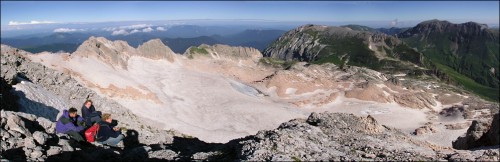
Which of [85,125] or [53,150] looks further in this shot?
[85,125]

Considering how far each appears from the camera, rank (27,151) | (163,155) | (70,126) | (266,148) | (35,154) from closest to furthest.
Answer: (35,154)
(27,151)
(266,148)
(163,155)
(70,126)

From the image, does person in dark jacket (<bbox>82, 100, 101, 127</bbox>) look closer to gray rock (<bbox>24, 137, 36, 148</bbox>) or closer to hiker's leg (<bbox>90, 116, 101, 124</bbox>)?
hiker's leg (<bbox>90, 116, 101, 124</bbox>)

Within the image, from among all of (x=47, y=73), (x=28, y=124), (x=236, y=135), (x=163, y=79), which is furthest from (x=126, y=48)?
(x=28, y=124)

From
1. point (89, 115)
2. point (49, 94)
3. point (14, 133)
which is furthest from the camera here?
point (49, 94)

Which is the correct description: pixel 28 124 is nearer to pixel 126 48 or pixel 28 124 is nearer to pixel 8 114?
pixel 8 114

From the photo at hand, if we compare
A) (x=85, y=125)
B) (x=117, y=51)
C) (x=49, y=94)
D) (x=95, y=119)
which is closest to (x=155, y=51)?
(x=117, y=51)

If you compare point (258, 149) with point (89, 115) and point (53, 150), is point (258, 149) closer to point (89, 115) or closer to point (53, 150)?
point (53, 150)

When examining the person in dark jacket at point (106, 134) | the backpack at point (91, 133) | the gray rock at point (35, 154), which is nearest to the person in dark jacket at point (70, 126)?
the backpack at point (91, 133)

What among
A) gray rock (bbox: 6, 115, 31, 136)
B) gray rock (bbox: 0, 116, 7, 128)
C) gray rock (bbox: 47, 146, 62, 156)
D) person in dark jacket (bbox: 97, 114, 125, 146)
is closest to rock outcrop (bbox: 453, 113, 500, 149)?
person in dark jacket (bbox: 97, 114, 125, 146)
